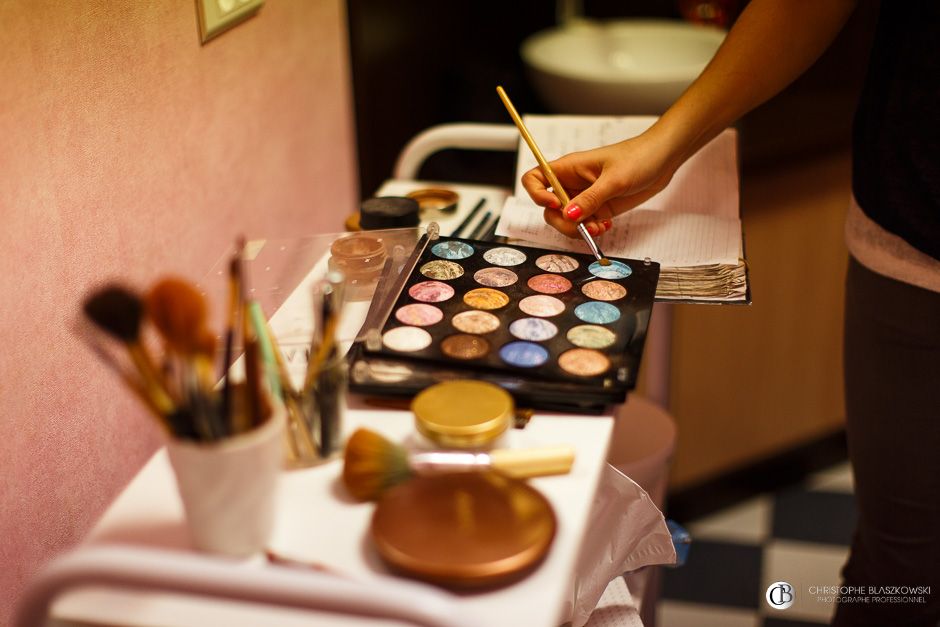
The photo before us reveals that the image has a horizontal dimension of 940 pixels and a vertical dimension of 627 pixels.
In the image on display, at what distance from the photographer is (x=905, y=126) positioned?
0.89 metres

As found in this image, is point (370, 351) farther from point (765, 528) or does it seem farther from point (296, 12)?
point (765, 528)

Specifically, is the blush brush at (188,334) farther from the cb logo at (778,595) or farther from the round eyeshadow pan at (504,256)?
the cb logo at (778,595)

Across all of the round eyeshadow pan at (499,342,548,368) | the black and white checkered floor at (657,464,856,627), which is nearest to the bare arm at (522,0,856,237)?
the round eyeshadow pan at (499,342,548,368)

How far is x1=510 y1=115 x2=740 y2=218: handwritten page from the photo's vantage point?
1076 mm

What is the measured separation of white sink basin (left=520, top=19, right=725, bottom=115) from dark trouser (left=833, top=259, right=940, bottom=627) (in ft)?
1.78

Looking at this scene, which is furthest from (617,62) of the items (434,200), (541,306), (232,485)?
(232,485)

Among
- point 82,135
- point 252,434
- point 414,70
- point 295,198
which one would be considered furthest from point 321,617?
point 414,70

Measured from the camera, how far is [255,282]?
0.94m

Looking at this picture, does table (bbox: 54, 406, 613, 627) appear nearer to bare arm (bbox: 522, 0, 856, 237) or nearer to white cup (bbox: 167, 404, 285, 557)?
white cup (bbox: 167, 404, 285, 557)

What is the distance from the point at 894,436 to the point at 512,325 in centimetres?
48

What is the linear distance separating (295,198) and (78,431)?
61 cm

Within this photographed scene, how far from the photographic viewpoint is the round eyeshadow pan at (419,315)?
815 millimetres

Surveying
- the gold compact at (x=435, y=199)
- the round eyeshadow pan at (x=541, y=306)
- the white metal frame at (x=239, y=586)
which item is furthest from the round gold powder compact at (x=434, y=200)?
the white metal frame at (x=239, y=586)

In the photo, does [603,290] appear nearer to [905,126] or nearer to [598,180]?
[598,180]
